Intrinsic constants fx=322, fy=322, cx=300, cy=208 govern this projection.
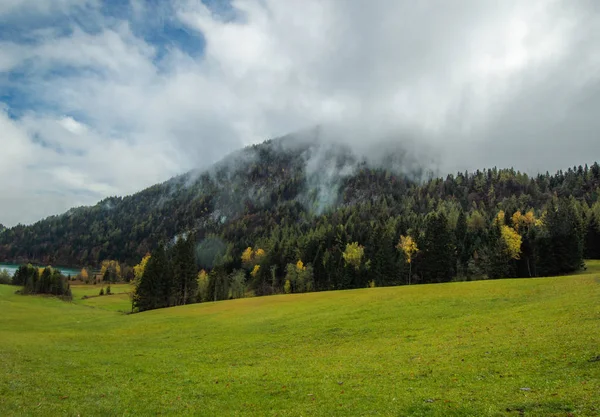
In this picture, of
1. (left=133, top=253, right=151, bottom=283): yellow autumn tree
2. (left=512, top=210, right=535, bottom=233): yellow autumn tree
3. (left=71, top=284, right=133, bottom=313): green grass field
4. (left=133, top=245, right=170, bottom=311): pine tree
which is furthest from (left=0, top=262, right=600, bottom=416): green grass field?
(left=512, top=210, right=535, bottom=233): yellow autumn tree

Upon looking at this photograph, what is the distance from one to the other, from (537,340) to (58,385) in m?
37.1

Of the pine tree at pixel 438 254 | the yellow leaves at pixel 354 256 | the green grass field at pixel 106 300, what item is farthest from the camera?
the yellow leaves at pixel 354 256

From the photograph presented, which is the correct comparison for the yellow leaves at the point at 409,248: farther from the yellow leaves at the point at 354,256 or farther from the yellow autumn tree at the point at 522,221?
the yellow autumn tree at the point at 522,221

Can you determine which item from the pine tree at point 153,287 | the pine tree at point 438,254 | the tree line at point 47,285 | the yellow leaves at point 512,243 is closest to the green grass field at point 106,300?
the tree line at point 47,285

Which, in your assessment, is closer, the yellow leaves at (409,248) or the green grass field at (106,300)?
the yellow leaves at (409,248)

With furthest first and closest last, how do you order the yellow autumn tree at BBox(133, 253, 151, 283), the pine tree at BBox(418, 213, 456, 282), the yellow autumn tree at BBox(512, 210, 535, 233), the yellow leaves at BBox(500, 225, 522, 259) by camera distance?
the yellow autumn tree at BBox(512, 210, 535, 233)
the yellow autumn tree at BBox(133, 253, 151, 283)
the pine tree at BBox(418, 213, 456, 282)
the yellow leaves at BBox(500, 225, 522, 259)

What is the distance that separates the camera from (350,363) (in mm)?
27812

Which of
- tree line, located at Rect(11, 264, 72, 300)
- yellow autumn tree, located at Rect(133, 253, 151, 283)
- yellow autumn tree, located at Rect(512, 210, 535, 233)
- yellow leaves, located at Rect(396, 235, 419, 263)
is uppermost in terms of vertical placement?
yellow autumn tree, located at Rect(512, 210, 535, 233)

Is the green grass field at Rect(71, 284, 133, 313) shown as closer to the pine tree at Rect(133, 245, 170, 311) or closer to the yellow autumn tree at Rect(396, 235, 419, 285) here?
the pine tree at Rect(133, 245, 170, 311)

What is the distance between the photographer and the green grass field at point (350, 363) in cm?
1812

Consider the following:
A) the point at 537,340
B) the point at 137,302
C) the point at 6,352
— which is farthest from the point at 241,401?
the point at 137,302

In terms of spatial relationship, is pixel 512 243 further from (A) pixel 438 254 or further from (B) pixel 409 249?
(B) pixel 409 249

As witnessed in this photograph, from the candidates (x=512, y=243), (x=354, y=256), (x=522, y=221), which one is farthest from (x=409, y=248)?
(x=522, y=221)

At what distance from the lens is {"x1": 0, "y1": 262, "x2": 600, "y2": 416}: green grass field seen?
59.5 feet
